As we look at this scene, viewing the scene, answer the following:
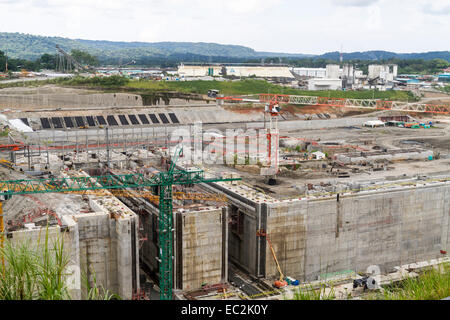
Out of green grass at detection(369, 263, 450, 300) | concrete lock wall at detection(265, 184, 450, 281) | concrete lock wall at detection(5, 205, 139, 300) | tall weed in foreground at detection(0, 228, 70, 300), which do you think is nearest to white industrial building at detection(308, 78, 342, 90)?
concrete lock wall at detection(265, 184, 450, 281)

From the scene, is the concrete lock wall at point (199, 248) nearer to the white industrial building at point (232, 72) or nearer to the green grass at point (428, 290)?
the green grass at point (428, 290)

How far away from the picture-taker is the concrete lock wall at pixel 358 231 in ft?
91.7

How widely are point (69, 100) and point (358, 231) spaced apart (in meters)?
45.6

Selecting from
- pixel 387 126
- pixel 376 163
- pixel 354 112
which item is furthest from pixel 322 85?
pixel 376 163

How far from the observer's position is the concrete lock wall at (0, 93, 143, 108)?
61.4 m

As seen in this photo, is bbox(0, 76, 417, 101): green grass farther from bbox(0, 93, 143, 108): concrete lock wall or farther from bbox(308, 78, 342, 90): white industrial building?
bbox(0, 93, 143, 108): concrete lock wall

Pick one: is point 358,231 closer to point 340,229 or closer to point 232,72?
point 340,229

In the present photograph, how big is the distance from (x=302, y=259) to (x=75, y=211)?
12.8 meters

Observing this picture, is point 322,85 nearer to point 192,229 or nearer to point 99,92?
point 99,92

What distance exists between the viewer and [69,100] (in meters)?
64.6

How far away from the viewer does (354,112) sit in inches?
3120

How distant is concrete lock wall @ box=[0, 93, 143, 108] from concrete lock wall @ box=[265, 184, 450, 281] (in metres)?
44.5

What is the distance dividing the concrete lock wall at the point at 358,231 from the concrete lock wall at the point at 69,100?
146ft

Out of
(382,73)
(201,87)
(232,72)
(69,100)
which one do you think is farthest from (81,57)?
(382,73)
